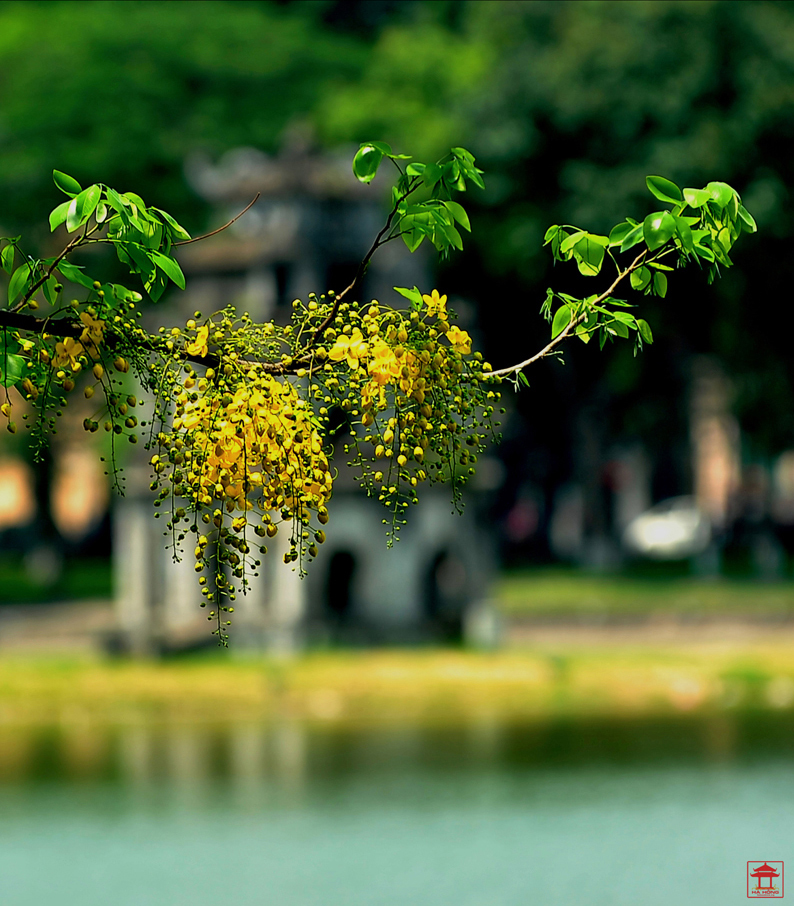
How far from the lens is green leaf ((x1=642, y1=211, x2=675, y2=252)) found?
17.5ft

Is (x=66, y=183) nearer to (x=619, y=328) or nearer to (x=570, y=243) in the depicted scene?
(x=570, y=243)

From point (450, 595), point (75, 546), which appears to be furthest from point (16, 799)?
point (75, 546)

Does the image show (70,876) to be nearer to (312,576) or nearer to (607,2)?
(312,576)

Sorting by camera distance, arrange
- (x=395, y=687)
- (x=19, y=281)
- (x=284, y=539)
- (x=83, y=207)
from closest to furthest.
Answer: (x=83, y=207)
(x=19, y=281)
(x=395, y=687)
(x=284, y=539)

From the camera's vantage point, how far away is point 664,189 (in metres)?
5.34

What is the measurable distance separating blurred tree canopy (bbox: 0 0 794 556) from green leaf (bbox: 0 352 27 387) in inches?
936

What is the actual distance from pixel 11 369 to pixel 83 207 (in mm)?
737

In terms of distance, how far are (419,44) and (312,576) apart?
1408 cm

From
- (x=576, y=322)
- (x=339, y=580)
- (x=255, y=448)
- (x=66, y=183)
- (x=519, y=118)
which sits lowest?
(x=339, y=580)

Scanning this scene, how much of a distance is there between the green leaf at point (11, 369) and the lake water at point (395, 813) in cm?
1000

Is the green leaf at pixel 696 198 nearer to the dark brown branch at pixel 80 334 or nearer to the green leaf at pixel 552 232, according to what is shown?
the green leaf at pixel 552 232

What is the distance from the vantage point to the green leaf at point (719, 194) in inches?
214

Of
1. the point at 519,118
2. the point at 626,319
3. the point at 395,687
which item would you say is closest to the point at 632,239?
the point at 626,319

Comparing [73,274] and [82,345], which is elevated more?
→ [73,274]
